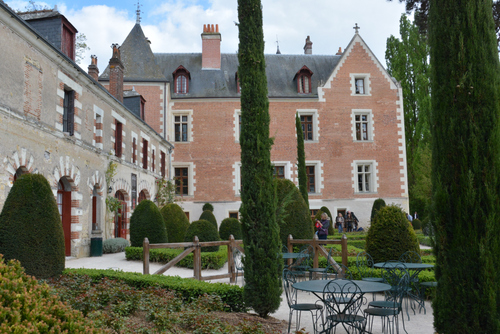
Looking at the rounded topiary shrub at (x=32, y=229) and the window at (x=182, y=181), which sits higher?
the window at (x=182, y=181)

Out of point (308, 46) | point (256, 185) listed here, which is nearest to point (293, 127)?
point (308, 46)

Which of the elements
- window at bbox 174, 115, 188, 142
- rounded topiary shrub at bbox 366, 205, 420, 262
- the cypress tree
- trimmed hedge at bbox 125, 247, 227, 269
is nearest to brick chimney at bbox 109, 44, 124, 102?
window at bbox 174, 115, 188, 142

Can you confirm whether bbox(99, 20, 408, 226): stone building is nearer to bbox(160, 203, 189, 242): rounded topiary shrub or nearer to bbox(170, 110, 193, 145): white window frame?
bbox(170, 110, 193, 145): white window frame

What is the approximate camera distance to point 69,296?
5652 millimetres

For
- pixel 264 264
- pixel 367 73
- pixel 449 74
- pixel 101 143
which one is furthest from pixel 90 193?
pixel 367 73

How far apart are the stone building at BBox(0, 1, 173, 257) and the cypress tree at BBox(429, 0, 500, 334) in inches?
328

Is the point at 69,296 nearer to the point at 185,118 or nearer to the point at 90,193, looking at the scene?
the point at 90,193

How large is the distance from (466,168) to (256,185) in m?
2.79

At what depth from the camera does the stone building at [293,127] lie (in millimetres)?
23875

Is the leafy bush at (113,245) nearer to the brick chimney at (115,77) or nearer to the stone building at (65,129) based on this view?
the stone building at (65,129)

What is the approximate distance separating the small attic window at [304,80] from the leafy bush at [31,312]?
75.4ft

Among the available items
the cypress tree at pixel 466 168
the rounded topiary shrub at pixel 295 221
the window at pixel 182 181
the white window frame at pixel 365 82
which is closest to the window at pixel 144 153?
the window at pixel 182 181

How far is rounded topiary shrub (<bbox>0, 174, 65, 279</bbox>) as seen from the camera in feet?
22.4

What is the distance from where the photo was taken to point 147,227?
12695 millimetres
